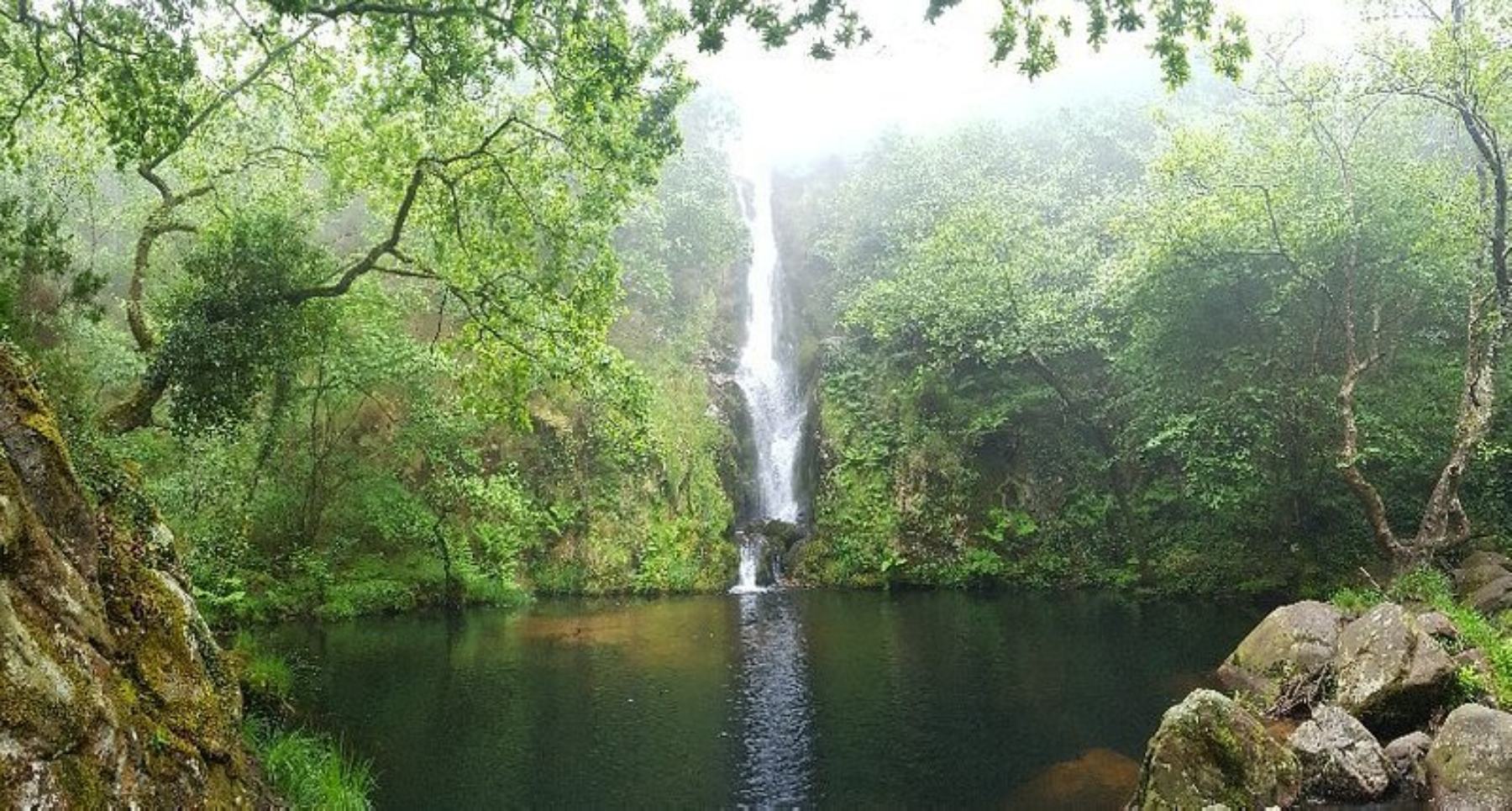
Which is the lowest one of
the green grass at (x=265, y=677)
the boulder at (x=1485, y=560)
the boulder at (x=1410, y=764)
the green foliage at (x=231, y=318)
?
the boulder at (x=1410, y=764)

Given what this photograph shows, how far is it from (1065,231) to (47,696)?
32.9m

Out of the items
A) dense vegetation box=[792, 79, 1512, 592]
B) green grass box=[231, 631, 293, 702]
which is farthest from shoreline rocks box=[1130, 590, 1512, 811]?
green grass box=[231, 631, 293, 702]

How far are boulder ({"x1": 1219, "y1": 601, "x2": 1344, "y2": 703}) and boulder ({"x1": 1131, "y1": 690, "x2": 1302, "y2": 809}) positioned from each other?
4.47 m

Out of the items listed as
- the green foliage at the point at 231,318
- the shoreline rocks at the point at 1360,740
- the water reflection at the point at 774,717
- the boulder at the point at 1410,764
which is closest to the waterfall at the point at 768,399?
the water reflection at the point at 774,717

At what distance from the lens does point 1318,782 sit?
34.2ft

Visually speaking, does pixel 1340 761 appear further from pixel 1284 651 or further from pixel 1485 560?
pixel 1485 560

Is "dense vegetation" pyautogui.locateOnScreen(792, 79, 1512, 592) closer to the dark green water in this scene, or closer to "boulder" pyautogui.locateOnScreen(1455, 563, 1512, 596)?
"boulder" pyautogui.locateOnScreen(1455, 563, 1512, 596)

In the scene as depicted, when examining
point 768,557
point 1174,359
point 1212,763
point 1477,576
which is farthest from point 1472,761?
point 768,557

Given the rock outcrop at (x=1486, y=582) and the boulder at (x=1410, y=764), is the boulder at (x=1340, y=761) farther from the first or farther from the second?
the rock outcrop at (x=1486, y=582)

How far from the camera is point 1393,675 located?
12203mm

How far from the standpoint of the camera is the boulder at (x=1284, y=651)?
1438 centimetres

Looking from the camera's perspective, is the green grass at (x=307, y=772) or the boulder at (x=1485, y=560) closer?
the green grass at (x=307, y=772)

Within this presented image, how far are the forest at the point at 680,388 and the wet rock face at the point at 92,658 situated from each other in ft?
0.13

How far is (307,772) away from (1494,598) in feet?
63.2
